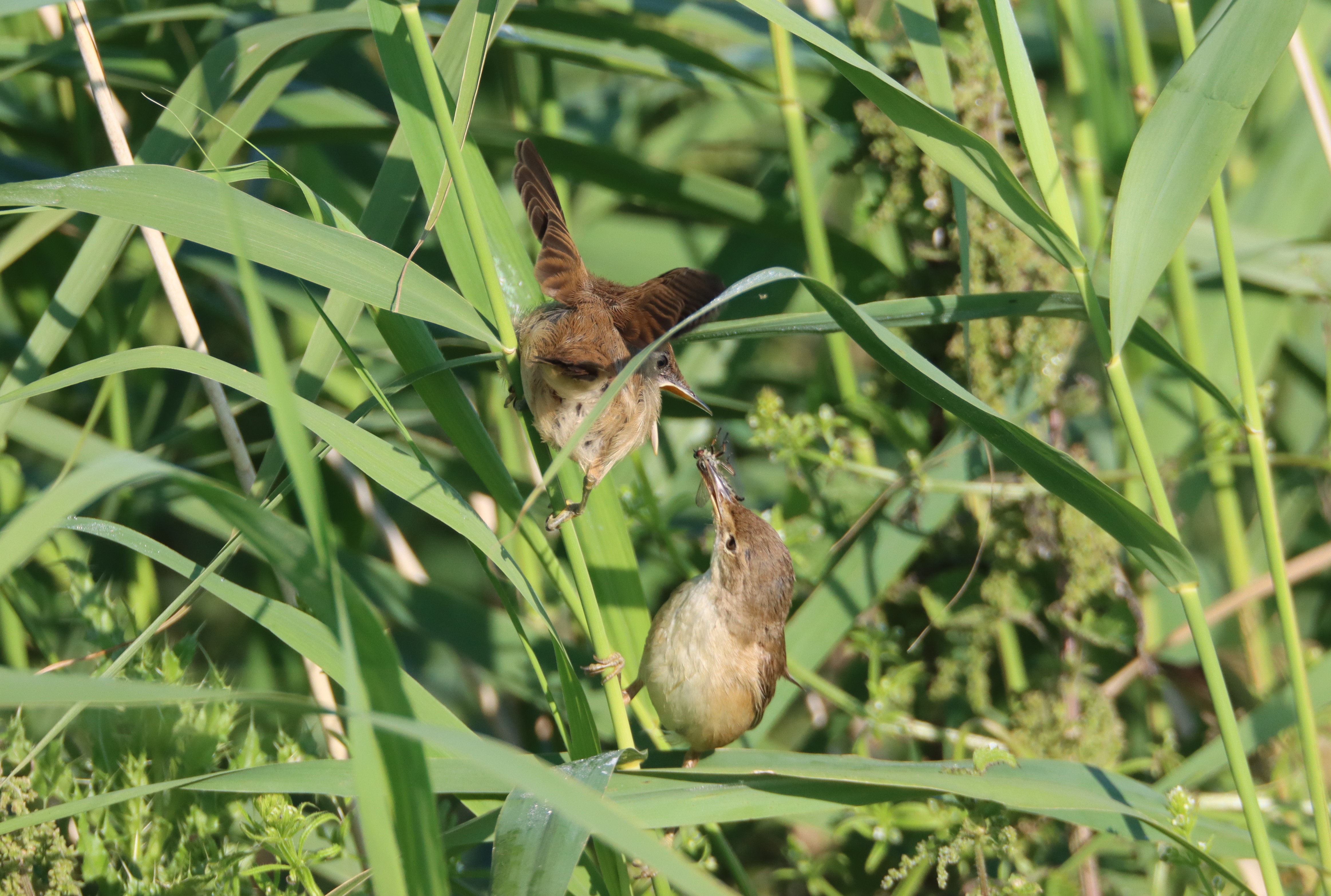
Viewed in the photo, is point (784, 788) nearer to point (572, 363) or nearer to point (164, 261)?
point (572, 363)

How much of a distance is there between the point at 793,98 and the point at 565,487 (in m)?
1.04

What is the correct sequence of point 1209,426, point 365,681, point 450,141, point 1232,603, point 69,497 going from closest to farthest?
point 69,497, point 365,681, point 450,141, point 1209,426, point 1232,603

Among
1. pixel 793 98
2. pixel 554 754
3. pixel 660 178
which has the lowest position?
pixel 554 754

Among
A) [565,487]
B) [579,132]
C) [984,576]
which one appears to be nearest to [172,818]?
[565,487]

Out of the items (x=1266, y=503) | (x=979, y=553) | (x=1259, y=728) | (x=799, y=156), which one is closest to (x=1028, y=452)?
(x=979, y=553)

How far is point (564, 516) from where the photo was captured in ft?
4.46

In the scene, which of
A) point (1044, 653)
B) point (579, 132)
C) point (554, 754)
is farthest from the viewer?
point (579, 132)

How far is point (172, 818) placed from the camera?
1.54 m

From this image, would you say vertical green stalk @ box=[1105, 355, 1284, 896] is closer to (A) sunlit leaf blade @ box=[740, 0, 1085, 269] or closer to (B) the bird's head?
(A) sunlit leaf blade @ box=[740, 0, 1085, 269]

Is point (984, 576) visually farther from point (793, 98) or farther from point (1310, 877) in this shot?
point (793, 98)

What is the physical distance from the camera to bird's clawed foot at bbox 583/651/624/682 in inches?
55.2

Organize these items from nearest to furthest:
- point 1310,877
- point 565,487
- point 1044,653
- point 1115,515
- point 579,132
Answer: point 1115,515
point 565,487
point 1310,877
point 1044,653
point 579,132

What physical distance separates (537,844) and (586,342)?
69 cm

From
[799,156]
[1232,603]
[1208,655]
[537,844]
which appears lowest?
[1232,603]
